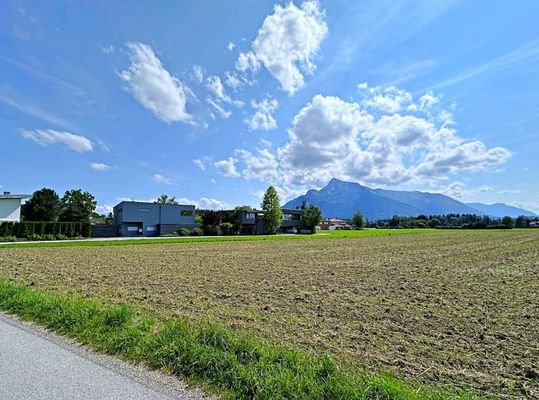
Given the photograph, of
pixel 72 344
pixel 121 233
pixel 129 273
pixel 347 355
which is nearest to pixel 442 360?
pixel 347 355

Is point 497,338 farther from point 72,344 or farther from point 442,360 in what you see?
point 72,344

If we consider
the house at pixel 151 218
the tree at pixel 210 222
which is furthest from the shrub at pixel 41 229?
the tree at pixel 210 222

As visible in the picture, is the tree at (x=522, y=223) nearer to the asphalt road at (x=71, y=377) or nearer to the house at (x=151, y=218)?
the house at (x=151, y=218)

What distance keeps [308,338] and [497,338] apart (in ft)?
11.6

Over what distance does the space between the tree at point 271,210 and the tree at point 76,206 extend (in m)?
37.3

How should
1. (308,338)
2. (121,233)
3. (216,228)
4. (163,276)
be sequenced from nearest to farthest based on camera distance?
(308,338) < (163,276) < (121,233) < (216,228)

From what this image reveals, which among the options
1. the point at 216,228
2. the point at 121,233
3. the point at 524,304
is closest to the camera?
the point at 524,304

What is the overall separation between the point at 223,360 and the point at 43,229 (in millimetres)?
47498

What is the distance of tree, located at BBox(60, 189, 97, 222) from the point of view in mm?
64625

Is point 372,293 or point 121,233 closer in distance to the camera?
point 372,293

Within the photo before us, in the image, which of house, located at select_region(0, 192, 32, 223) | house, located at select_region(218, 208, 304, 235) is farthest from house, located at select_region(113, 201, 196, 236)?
house, located at select_region(0, 192, 32, 223)

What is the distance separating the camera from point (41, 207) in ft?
199

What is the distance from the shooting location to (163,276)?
526 inches

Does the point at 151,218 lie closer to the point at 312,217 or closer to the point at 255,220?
the point at 255,220
